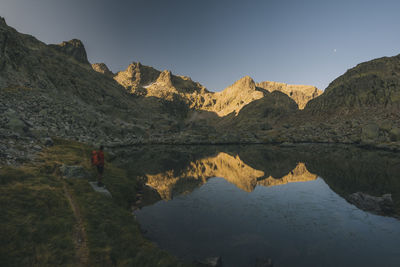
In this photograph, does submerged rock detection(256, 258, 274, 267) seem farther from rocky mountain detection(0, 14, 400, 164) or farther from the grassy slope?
rocky mountain detection(0, 14, 400, 164)

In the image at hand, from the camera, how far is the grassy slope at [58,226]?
382 inches

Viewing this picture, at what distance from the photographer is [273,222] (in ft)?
60.9

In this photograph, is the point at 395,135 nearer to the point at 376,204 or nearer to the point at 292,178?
the point at 292,178

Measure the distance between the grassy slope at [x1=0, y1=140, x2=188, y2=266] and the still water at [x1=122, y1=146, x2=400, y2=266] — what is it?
2.91 metres

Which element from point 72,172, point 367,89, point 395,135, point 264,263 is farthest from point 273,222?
point 367,89

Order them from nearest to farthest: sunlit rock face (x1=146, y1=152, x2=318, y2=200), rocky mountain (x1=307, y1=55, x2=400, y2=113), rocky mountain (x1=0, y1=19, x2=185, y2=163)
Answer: rocky mountain (x1=0, y1=19, x2=185, y2=163), sunlit rock face (x1=146, y1=152, x2=318, y2=200), rocky mountain (x1=307, y1=55, x2=400, y2=113)

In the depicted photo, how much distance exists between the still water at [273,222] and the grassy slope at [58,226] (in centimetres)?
291

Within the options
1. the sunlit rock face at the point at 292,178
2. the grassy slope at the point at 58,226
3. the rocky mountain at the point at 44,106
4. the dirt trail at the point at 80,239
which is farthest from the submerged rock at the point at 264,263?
the rocky mountain at the point at 44,106

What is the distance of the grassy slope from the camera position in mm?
9695

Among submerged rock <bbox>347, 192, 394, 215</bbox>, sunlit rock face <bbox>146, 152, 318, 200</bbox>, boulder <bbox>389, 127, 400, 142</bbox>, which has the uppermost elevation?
boulder <bbox>389, 127, 400, 142</bbox>

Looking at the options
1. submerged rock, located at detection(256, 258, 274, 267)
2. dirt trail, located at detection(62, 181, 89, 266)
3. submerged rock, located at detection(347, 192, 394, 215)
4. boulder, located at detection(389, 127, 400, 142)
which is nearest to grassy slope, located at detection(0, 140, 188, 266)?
dirt trail, located at detection(62, 181, 89, 266)

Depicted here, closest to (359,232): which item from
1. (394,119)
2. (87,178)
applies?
(87,178)

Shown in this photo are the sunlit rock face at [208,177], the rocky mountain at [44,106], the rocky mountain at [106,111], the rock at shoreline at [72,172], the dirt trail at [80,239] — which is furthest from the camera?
the rocky mountain at [106,111]

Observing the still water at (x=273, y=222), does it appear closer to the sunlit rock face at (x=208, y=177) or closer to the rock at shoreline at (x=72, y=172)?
the sunlit rock face at (x=208, y=177)
